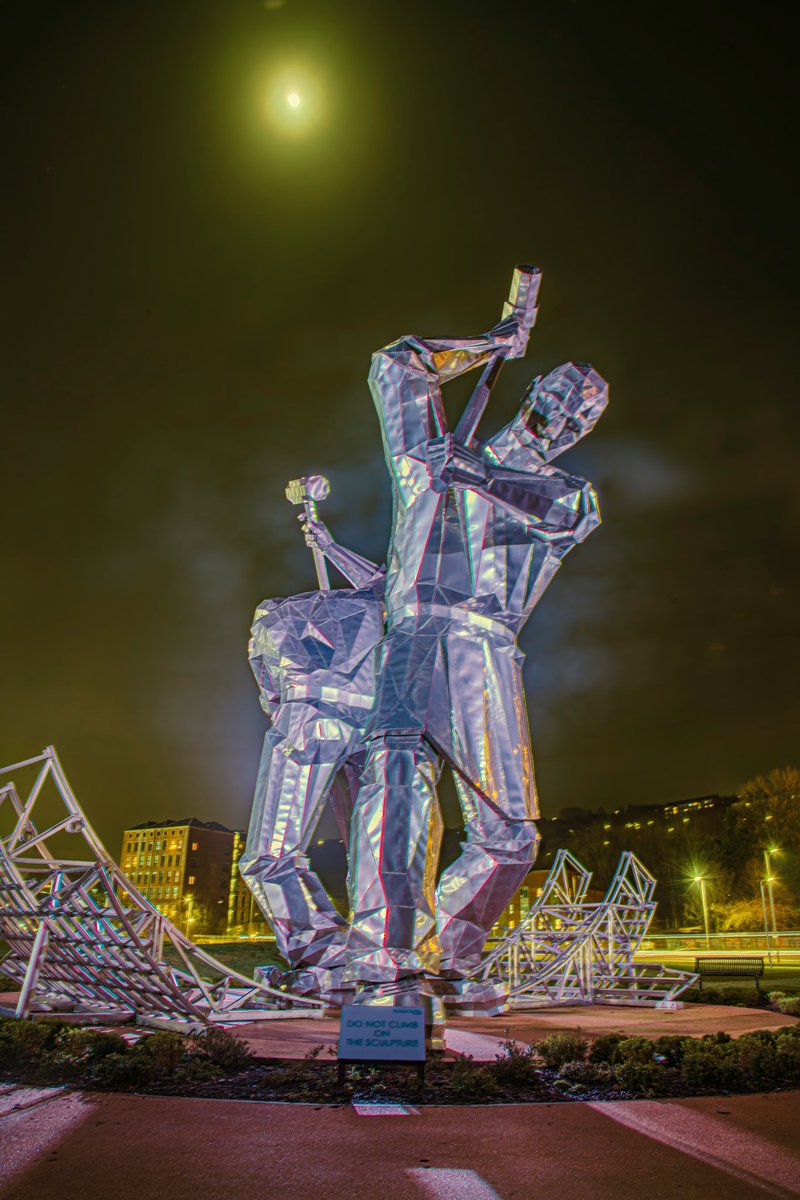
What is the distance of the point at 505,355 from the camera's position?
16016 mm

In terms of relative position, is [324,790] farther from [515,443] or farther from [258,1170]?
[258,1170]

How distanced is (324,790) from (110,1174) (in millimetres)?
11250

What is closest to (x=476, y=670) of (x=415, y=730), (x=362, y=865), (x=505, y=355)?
(x=415, y=730)

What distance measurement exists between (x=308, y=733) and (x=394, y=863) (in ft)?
16.1

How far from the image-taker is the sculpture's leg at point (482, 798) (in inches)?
554

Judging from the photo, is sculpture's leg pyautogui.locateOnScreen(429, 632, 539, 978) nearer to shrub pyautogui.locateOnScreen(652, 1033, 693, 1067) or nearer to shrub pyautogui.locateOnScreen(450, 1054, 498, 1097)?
shrub pyautogui.locateOnScreen(652, 1033, 693, 1067)

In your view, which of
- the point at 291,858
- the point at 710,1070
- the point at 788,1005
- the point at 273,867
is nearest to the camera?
the point at 710,1070

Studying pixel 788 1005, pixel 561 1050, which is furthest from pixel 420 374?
pixel 788 1005

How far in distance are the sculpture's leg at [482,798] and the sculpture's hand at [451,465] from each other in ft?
9.00

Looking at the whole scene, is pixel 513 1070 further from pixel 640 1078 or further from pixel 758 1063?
pixel 758 1063

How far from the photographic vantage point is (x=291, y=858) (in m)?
16.2

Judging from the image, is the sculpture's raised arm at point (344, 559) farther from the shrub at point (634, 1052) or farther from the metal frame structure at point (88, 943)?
the shrub at point (634, 1052)

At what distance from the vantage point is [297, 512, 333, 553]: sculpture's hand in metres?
18.8

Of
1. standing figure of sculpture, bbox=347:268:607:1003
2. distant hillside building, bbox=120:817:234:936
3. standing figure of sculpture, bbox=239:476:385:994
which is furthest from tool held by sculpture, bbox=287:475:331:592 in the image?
distant hillside building, bbox=120:817:234:936
